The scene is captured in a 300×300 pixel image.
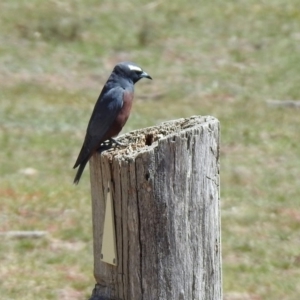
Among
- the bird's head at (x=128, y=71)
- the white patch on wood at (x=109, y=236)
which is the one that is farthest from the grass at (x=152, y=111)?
the white patch on wood at (x=109, y=236)

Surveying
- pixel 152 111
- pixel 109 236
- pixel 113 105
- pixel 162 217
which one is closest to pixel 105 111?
pixel 113 105

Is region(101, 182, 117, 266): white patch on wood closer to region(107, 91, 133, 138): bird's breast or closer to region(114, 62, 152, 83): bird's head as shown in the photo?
region(107, 91, 133, 138): bird's breast

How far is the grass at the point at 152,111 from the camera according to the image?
7629 millimetres

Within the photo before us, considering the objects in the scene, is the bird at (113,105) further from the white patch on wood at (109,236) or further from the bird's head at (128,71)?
the white patch on wood at (109,236)

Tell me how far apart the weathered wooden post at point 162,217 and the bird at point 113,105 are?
6.55 feet

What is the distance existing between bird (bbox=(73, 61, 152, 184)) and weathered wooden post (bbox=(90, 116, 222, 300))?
2.00 meters

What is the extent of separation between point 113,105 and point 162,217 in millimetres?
2438

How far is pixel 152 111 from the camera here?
12477 millimetres

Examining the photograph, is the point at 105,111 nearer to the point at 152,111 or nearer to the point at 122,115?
the point at 122,115

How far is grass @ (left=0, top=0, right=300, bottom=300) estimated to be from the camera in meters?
7.63

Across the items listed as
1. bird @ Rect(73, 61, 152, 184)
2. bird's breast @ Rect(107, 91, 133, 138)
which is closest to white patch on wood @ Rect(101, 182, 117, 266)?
bird @ Rect(73, 61, 152, 184)

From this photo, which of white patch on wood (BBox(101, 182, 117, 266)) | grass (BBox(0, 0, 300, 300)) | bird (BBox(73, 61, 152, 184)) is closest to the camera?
white patch on wood (BBox(101, 182, 117, 266))

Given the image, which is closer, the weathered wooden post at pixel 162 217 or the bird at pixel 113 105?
the weathered wooden post at pixel 162 217

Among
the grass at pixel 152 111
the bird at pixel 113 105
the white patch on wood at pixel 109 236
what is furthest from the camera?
the grass at pixel 152 111
